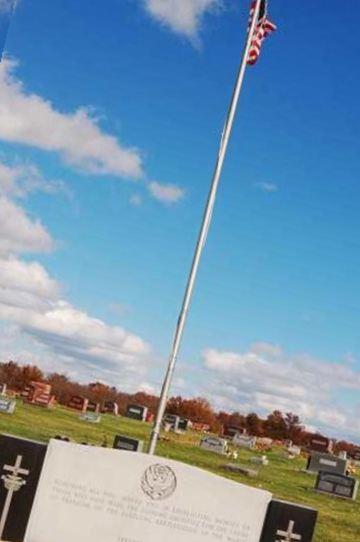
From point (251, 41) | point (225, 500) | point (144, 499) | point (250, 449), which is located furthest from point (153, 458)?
point (250, 449)

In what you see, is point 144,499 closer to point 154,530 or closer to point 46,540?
point 154,530

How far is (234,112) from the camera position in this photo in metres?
13.1

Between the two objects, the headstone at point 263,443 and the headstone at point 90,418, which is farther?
the headstone at point 263,443

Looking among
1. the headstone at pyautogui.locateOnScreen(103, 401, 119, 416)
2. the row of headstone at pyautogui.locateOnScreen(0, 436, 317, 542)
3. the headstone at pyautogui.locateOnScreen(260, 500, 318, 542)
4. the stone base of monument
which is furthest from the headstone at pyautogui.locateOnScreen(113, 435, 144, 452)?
the headstone at pyautogui.locateOnScreen(103, 401, 119, 416)

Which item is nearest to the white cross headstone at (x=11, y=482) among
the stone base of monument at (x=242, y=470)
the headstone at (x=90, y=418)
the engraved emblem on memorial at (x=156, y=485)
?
the engraved emblem on memorial at (x=156, y=485)

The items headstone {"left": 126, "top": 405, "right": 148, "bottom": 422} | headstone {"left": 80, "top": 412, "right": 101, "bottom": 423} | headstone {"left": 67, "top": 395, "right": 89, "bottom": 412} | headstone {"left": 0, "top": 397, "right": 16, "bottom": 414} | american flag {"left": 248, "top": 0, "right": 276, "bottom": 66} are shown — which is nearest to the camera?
american flag {"left": 248, "top": 0, "right": 276, "bottom": 66}

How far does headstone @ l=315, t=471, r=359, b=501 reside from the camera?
23953 millimetres

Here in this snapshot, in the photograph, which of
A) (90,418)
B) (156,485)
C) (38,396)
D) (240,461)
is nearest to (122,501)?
A: (156,485)

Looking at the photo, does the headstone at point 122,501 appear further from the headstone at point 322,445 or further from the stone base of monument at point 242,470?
the headstone at point 322,445

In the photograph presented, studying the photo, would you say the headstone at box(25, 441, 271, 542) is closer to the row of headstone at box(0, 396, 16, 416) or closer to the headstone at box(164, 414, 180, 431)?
the row of headstone at box(0, 396, 16, 416)

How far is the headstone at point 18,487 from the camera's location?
29.7ft

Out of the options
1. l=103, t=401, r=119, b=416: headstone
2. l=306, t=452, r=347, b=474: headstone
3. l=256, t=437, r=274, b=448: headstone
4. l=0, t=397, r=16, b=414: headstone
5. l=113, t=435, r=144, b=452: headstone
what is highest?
l=306, t=452, r=347, b=474: headstone

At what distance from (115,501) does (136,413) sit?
133 feet

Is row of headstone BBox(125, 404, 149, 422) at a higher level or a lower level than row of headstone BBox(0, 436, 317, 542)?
lower
